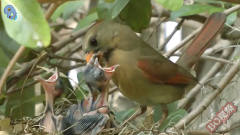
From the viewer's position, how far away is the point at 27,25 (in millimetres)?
1326

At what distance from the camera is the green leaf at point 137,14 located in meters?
2.32

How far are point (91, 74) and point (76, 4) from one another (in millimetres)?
1144

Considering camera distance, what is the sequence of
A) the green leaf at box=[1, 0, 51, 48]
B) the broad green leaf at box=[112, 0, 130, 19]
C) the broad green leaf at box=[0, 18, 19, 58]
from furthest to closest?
1. the broad green leaf at box=[0, 18, 19, 58]
2. the broad green leaf at box=[112, 0, 130, 19]
3. the green leaf at box=[1, 0, 51, 48]

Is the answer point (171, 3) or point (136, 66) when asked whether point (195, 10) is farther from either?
point (171, 3)

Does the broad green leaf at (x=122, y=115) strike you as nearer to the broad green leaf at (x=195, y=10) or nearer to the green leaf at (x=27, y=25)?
the broad green leaf at (x=195, y=10)

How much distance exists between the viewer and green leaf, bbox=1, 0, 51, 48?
1289 mm

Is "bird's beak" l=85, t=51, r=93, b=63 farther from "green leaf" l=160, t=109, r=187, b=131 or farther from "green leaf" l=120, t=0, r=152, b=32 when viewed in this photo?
"green leaf" l=160, t=109, r=187, b=131

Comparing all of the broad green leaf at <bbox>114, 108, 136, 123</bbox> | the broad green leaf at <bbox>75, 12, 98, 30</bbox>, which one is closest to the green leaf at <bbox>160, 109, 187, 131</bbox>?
the broad green leaf at <bbox>114, 108, 136, 123</bbox>

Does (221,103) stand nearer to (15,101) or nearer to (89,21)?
(89,21)

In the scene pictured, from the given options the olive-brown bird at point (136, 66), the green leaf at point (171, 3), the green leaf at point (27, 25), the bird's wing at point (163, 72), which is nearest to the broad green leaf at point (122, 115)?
the olive-brown bird at point (136, 66)

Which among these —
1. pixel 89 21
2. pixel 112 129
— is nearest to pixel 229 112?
pixel 112 129

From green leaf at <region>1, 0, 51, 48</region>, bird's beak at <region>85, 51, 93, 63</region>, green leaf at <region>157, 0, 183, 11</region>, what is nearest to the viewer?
green leaf at <region>1, 0, 51, 48</region>
